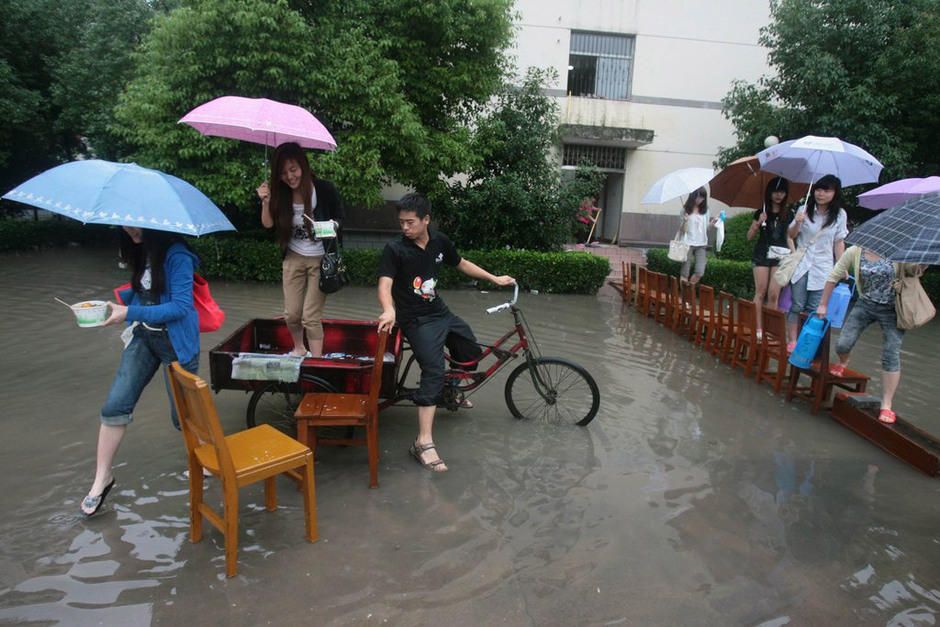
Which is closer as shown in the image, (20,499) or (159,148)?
(20,499)

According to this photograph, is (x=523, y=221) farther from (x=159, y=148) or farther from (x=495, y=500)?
(x=495, y=500)

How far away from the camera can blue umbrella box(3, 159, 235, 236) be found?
10.3 feet

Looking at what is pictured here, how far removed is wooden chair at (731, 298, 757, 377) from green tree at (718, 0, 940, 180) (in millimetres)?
7467

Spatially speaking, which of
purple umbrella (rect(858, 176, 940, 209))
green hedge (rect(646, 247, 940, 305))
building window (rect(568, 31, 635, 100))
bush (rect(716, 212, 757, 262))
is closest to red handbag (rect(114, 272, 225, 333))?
purple umbrella (rect(858, 176, 940, 209))

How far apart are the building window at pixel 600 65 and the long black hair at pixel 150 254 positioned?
15341 millimetres

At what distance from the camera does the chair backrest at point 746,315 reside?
20.3 feet

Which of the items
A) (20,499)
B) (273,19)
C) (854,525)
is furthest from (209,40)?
(854,525)

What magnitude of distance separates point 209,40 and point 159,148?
198 cm

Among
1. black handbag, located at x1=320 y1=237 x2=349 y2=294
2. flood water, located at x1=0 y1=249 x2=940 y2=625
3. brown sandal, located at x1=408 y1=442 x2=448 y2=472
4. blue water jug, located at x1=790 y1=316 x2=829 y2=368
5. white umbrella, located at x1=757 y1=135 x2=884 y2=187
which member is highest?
white umbrella, located at x1=757 y1=135 x2=884 y2=187

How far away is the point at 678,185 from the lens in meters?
8.57

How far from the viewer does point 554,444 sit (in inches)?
178

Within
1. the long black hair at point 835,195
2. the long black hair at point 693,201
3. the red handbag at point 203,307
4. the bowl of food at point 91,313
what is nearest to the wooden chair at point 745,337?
the long black hair at point 835,195

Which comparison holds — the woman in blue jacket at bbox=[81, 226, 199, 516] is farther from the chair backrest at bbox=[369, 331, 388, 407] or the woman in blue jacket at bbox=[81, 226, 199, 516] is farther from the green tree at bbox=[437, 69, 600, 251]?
the green tree at bbox=[437, 69, 600, 251]

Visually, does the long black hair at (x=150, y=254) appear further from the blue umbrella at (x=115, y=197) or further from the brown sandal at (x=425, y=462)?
the brown sandal at (x=425, y=462)
